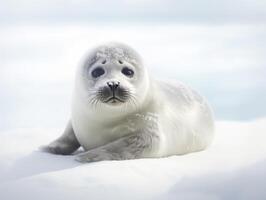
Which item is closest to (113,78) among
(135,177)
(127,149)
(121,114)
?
(121,114)

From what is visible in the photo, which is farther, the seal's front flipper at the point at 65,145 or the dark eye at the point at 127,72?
the seal's front flipper at the point at 65,145

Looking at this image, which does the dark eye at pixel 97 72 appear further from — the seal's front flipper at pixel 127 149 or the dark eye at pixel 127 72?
the seal's front flipper at pixel 127 149

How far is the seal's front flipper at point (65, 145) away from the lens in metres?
4.53

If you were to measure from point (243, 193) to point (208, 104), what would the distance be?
208 cm

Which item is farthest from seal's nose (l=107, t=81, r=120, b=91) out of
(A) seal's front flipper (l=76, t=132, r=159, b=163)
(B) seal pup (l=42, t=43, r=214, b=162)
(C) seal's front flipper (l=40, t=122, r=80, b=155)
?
(C) seal's front flipper (l=40, t=122, r=80, b=155)

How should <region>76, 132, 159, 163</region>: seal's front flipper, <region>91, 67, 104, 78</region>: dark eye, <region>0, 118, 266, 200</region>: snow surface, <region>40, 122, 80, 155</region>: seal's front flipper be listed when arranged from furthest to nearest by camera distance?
<region>40, 122, 80, 155</region>: seal's front flipper → <region>91, 67, 104, 78</region>: dark eye → <region>76, 132, 159, 163</region>: seal's front flipper → <region>0, 118, 266, 200</region>: snow surface

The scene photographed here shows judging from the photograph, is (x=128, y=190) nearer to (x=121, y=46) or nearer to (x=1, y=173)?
(x=1, y=173)

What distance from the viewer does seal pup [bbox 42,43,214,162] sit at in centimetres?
402

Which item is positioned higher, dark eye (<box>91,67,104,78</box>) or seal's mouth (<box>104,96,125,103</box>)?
dark eye (<box>91,67,104,78</box>)

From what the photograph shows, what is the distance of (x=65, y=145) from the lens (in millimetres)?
4609

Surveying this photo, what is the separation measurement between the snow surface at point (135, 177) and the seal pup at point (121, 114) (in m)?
0.15

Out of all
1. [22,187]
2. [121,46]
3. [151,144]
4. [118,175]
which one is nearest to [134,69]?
[121,46]

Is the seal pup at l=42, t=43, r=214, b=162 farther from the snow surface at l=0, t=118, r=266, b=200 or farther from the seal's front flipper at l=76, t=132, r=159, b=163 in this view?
the snow surface at l=0, t=118, r=266, b=200

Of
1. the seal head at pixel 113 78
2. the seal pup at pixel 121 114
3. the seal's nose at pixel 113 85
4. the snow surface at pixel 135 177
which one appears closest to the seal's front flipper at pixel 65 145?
the seal pup at pixel 121 114
